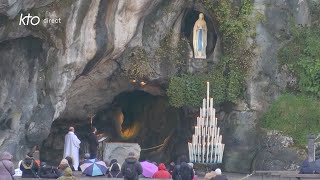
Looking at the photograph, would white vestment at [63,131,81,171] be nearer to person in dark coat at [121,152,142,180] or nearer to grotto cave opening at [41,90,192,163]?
grotto cave opening at [41,90,192,163]

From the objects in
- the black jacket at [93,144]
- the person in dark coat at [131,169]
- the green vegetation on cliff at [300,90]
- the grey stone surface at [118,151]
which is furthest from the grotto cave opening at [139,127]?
the person in dark coat at [131,169]

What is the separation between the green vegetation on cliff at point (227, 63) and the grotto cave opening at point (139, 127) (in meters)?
1.76

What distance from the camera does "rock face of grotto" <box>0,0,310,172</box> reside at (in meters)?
32.0

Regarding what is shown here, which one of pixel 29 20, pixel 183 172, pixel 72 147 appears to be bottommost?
pixel 183 172

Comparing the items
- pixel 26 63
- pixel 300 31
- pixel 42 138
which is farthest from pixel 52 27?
pixel 300 31

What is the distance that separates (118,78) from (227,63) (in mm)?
3341

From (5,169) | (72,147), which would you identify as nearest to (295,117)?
(72,147)

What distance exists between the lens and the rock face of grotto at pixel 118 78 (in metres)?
32.0

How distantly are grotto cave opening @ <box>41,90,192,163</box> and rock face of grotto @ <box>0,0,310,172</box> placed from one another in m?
0.03

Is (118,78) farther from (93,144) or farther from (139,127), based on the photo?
(139,127)

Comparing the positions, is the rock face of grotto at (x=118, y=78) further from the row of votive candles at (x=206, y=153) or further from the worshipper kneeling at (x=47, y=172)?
the worshipper kneeling at (x=47, y=172)

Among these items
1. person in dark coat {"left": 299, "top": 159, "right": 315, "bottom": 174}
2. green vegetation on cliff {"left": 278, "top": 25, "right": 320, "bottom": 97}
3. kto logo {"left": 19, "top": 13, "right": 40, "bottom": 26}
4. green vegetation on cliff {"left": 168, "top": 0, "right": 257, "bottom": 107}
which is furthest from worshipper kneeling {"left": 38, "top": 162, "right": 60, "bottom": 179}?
green vegetation on cliff {"left": 278, "top": 25, "right": 320, "bottom": 97}

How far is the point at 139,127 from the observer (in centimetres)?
3922

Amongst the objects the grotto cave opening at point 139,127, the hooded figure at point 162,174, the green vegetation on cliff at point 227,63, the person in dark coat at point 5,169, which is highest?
the green vegetation on cliff at point 227,63
